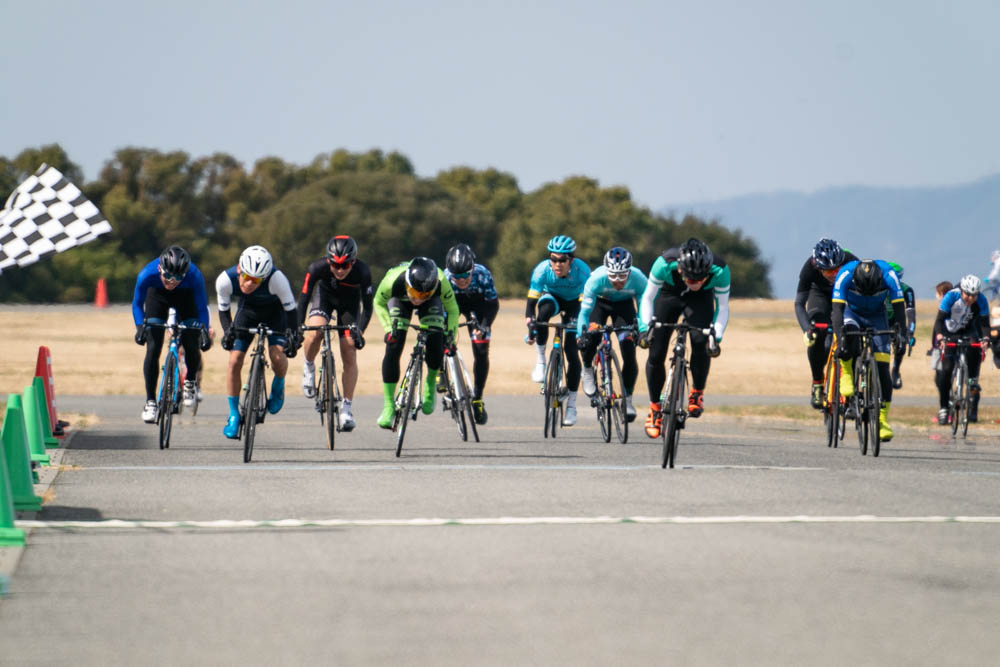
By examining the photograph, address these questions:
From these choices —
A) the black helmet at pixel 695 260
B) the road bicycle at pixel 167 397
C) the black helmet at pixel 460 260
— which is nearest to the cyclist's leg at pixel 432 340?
the black helmet at pixel 460 260

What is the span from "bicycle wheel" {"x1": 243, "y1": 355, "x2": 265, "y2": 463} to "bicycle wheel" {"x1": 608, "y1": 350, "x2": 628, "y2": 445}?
11.3 feet

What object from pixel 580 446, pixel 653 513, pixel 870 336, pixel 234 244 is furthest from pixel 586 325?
pixel 234 244

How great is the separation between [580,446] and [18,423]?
6.79m

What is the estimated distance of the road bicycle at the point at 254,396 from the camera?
1265 centimetres

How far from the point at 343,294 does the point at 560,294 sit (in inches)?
94.5

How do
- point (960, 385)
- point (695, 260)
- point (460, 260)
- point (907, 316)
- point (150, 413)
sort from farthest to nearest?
point (960, 385)
point (907, 316)
point (460, 260)
point (150, 413)
point (695, 260)

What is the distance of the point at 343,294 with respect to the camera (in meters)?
15.2

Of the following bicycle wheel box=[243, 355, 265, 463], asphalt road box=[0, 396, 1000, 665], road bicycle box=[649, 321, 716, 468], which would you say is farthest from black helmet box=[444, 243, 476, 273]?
road bicycle box=[649, 321, 716, 468]

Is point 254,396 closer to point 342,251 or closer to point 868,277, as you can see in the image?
point 342,251

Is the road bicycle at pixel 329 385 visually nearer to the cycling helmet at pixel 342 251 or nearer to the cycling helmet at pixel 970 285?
the cycling helmet at pixel 342 251

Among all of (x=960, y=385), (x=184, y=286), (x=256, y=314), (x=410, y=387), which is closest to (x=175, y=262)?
(x=184, y=286)

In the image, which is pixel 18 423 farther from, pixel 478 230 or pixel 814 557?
pixel 478 230

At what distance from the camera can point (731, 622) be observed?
632cm

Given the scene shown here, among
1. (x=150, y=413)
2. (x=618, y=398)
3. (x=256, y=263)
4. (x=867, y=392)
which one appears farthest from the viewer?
(x=618, y=398)
